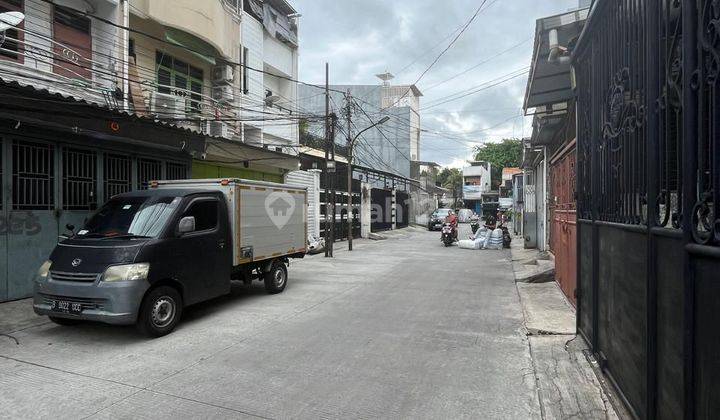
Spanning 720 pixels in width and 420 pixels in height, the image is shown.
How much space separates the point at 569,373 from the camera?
14.9ft

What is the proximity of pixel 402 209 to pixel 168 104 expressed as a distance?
854 inches

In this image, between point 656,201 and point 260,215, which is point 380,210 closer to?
point 260,215

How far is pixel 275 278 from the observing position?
8.83 meters

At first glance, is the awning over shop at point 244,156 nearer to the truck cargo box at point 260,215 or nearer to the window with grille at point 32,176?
the truck cargo box at point 260,215

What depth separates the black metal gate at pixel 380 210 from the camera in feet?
89.2

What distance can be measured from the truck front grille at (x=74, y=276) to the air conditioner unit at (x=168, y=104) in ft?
22.7

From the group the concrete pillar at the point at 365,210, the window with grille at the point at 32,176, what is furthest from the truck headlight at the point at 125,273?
the concrete pillar at the point at 365,210

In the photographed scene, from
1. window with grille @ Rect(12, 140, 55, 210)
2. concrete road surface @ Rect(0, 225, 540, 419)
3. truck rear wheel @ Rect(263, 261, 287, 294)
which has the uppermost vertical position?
window with grille @ Rect(12, 140, 55, 210)

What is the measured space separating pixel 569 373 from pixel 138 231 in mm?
5527

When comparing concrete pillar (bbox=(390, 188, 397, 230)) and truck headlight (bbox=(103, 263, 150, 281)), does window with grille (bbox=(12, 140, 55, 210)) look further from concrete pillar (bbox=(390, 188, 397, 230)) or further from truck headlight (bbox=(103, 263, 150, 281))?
concrete pillar (bbox=(390, 188, 397, 230))

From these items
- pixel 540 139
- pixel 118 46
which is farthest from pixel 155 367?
pixel 540 139

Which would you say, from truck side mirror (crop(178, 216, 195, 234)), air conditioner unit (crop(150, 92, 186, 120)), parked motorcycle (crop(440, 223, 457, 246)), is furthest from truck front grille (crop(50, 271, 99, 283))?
parked motorcycle (crop(440, 223, 457, 246))

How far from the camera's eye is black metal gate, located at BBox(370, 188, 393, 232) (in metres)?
27.2

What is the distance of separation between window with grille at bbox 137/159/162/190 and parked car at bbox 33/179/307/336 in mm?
2356
